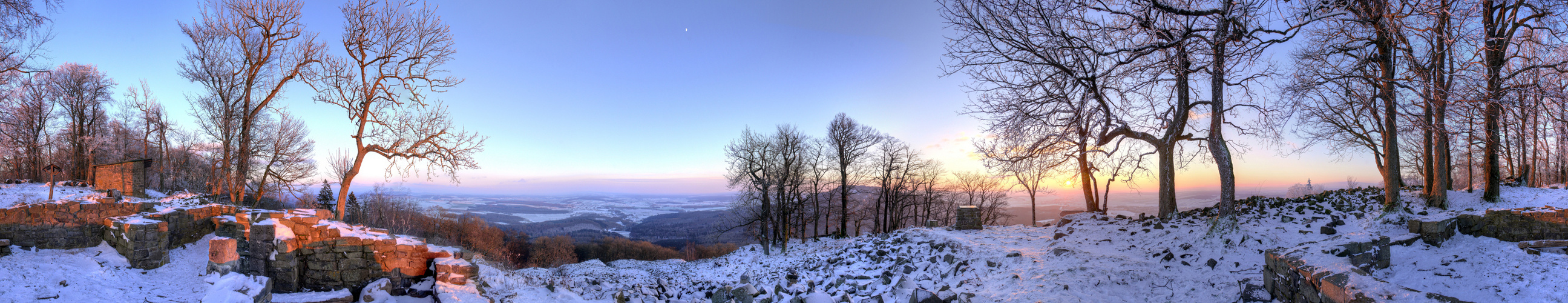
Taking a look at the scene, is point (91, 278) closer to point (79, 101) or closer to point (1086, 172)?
point (1086, 172)

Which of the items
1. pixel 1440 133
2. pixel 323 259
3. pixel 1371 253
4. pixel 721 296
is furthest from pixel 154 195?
pixel 1440 133

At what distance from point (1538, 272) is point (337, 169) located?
28867 mm

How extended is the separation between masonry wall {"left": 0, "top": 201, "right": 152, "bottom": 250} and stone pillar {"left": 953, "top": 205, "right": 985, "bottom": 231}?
17814 millimetres

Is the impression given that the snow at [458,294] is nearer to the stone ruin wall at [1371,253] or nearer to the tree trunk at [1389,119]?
the stone ruin wall at [1371,253]

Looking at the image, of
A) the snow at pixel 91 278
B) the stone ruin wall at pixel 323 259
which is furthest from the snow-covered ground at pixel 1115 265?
the snow at pixel 91 278

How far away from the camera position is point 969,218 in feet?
42.9

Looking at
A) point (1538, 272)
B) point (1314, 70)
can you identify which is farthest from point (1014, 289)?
point (1314, 70)

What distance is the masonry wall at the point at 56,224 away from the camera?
8984 millimetres

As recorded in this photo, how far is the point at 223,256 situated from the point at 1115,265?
A: 12.9 metres

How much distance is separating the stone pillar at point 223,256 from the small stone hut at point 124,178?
36.1 ft

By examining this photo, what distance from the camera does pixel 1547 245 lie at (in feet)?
18.1

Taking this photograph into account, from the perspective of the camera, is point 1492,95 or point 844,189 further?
point 844,189

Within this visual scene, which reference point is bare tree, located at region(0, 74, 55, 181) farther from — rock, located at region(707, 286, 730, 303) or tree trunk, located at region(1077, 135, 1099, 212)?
tree trunk, located at region(1077, 135, 1099, 212)

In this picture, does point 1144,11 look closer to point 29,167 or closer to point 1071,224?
point 1071,224
